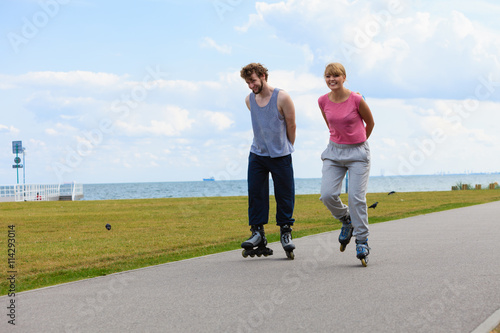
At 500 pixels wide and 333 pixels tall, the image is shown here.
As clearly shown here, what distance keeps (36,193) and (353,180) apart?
46648 mm

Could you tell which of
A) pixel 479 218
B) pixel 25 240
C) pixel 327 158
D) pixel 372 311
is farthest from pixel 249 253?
pixel 479 218

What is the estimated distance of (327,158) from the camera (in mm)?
6930

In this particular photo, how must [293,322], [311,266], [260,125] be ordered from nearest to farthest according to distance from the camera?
1. [293,322]
2. [311,266]
3. [260,125]

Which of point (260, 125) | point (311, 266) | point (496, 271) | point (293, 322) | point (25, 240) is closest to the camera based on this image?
point (293, 322)

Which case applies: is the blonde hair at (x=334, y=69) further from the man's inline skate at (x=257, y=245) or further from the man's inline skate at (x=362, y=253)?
the man's inline skate at (x=257, y=245)

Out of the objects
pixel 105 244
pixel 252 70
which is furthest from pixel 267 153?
pixel 105 244

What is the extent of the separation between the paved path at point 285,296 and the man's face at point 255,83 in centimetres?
199

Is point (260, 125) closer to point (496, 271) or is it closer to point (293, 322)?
point (496, 271)

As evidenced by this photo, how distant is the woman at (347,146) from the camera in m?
6.59

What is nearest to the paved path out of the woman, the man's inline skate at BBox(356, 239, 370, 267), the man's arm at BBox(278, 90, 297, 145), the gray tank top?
the man's inline skate at BBox(356, 239, 370, 267)

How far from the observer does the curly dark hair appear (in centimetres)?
696

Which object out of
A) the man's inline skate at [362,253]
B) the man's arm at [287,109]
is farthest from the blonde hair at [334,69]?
the man's inline skate at [362,253]

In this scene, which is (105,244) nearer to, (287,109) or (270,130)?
(270,130)

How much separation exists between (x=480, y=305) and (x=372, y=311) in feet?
2.72
